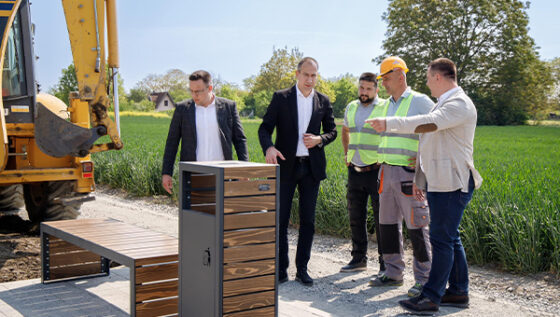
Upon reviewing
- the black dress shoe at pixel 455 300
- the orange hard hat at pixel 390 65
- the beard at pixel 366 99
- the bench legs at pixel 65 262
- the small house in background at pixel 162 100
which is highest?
the small house in background at pixel 162 100

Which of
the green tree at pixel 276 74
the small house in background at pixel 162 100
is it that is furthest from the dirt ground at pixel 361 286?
the small house in background at pixel 162 100

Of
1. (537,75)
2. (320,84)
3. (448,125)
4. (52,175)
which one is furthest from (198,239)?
(320,84)

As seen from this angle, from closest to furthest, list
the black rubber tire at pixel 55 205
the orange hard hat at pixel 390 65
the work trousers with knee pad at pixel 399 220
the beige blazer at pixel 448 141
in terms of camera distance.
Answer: the beige blazer at pixel 448 141, the work trousers with knee pad at pixel 399 220, the orange hard hat at pixel 390 65, the black rubber tire at pixel 55 205

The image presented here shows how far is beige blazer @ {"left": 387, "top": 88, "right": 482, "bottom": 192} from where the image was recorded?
14.9ft

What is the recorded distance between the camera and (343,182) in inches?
340

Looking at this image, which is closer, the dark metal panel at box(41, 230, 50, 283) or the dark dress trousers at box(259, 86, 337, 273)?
the dark metal panel at box(41, 230, 50, 283)

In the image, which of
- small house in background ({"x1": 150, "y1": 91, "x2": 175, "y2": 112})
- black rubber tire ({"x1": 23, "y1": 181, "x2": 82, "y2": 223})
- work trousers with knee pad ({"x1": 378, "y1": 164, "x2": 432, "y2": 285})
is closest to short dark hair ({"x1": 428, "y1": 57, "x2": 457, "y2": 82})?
work trousers with knee pad ({"x1": 378, "y1": 164, "x2": 432, "y2": 285})

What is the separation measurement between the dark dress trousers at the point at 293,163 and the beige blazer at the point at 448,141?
127cm

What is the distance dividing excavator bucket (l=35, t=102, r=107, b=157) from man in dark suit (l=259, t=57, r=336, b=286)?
8.15 feet

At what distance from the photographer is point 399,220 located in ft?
18.9

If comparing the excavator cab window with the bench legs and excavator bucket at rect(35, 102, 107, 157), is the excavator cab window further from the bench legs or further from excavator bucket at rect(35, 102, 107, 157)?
the bench legs

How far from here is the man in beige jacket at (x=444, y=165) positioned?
15.0 ft

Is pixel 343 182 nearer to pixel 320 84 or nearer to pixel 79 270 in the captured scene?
pixel 79 270

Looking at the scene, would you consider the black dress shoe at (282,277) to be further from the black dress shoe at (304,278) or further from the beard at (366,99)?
the beard at (366,99)
